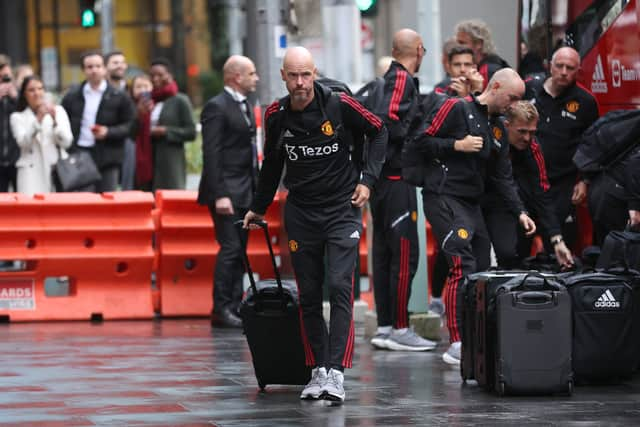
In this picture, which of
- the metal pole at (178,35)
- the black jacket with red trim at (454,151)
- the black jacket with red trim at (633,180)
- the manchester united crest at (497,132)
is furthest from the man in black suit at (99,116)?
the metal pole at (178,35)

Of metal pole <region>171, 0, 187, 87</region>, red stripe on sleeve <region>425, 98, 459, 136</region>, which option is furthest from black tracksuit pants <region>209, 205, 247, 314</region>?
metal pole <region>171, 0, 187, 87</region>

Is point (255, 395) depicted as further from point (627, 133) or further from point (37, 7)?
point (37, 7)

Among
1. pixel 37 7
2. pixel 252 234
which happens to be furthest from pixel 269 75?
pixel 37 7

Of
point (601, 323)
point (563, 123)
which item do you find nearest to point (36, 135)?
point (563, 123)

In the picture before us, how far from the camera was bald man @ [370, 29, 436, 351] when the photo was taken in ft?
39.7

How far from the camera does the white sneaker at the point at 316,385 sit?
31.2 ft

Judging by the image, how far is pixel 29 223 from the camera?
14.8m

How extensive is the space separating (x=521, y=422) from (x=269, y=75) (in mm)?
6526

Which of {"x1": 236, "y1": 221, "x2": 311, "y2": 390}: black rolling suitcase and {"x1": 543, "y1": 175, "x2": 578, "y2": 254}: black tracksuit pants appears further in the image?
{"x1": 543, "y1": 175, "x2": 578, "y2": 254}: black tracksuit pants

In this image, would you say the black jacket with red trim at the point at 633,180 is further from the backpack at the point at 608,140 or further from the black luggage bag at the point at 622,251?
the black luggage bag at the point at 622,251

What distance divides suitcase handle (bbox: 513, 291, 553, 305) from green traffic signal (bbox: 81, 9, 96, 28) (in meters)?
11.9

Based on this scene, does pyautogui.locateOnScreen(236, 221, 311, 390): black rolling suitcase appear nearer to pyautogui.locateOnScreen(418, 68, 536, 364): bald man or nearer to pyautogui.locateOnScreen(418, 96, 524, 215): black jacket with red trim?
pyautogui.locateOnScreen(418, 68, 536, 364): bald man

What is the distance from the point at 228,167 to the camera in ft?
45.7

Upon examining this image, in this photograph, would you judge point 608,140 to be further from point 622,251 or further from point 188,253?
point 188,253
